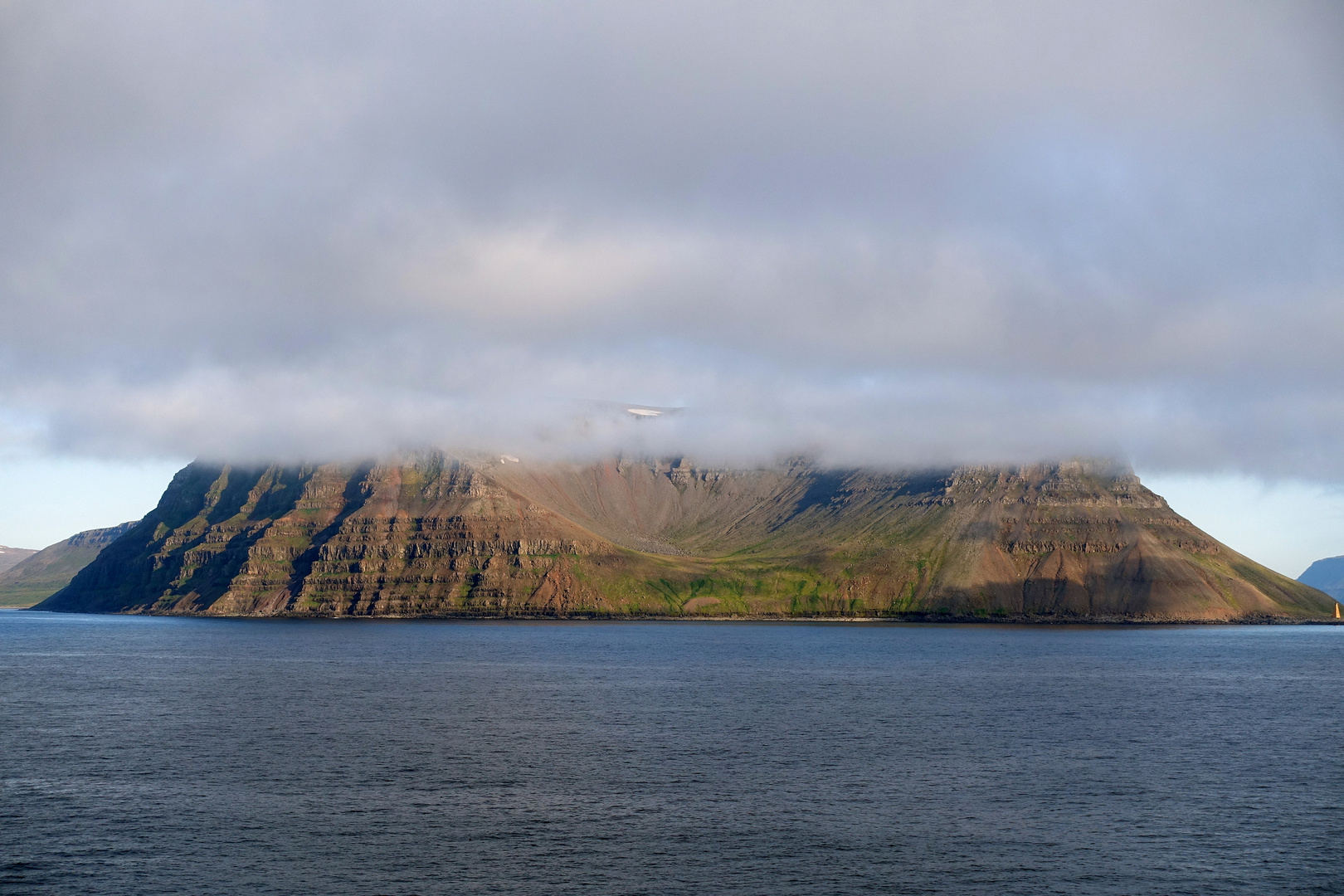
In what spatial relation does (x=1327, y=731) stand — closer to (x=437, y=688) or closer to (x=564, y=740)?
(x=564, y=740)

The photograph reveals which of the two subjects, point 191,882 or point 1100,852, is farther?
point 1100,852

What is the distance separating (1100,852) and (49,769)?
8254 cm

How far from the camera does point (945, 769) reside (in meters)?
96.1

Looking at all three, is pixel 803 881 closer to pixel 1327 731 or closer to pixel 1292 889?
pixel 1292 889

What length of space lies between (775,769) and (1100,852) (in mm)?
31625

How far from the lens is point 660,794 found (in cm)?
8581

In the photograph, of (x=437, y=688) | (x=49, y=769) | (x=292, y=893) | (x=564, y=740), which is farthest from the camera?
(x=437, y=688)

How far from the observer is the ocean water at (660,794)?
65375 millimetres

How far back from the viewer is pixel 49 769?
3593 inches

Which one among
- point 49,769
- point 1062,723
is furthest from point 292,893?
point 1062,723

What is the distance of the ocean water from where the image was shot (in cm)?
6538

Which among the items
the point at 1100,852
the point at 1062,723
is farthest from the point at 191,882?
the point at 1062,723

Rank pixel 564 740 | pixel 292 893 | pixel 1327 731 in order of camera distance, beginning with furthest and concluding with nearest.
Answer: pixel 1327 731 → pixel 564 740 → pixel 292 893

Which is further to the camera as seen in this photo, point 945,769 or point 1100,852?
point 945,769
